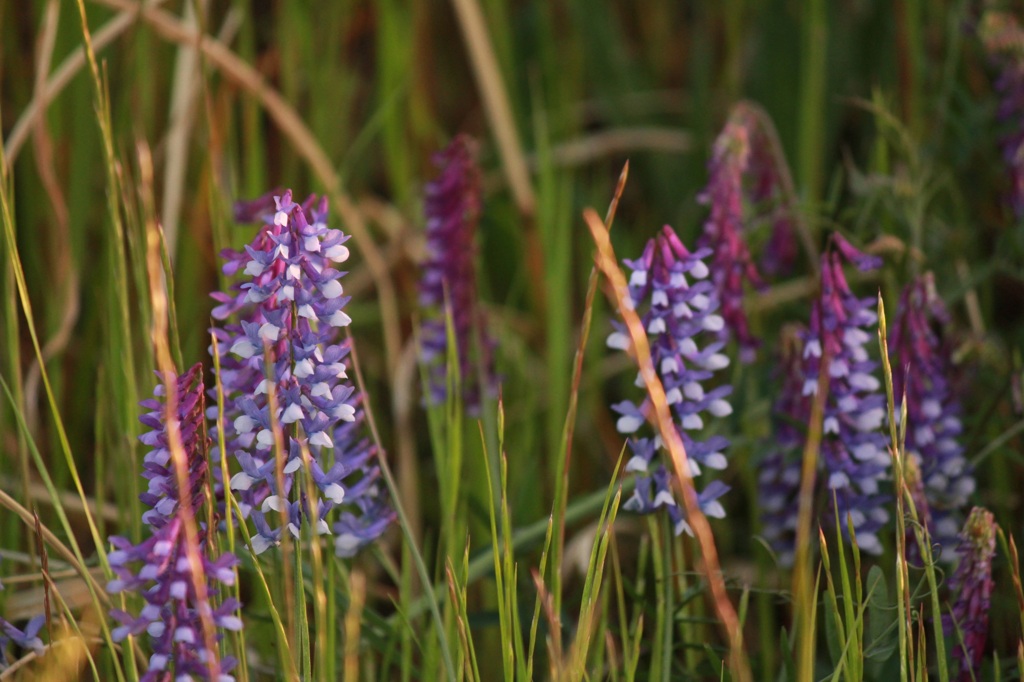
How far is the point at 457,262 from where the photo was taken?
4.15 ft

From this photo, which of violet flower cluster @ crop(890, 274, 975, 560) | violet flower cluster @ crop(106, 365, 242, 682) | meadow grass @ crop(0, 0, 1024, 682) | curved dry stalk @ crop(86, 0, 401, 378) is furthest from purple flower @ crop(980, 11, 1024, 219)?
violet flower cluster @ crop(106, 365, 242, 682)

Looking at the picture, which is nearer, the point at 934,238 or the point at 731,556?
the point at 934,238

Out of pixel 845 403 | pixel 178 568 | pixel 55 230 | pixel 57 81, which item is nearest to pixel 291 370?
pixel 178 568

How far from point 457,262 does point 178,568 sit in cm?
68

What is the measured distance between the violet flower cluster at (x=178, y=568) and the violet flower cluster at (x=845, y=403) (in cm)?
52

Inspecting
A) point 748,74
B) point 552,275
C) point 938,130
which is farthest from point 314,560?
point 748,74

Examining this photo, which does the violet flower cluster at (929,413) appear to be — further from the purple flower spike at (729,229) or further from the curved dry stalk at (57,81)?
the curved dry stalk at (57,81)

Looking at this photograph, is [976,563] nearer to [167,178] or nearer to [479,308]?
[479,308]

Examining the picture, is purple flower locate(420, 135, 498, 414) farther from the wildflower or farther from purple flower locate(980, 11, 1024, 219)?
purple flower locate(980, 11, 1024, 219)

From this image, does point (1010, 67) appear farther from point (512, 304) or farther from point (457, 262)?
point (512, 304)

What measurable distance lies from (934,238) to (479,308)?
1.76 feet

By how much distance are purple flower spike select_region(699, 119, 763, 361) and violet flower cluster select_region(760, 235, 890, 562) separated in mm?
96

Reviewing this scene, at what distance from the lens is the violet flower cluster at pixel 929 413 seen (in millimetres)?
1030

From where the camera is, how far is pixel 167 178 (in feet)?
5.01
